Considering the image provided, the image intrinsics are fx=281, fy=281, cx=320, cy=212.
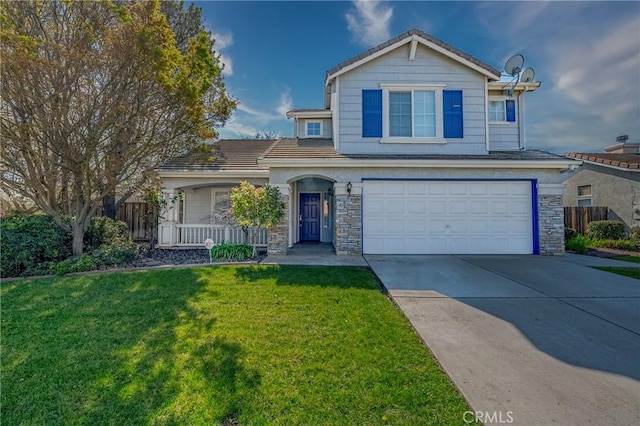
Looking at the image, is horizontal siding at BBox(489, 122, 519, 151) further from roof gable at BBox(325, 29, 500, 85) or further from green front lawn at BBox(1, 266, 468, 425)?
green front lawn at BBox(1, 266, 468, 425)

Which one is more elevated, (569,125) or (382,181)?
(569,125)

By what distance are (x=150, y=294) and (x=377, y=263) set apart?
19.1 feet

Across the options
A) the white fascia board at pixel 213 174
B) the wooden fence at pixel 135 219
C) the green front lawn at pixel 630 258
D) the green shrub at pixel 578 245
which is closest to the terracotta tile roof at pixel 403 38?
the white fascia board at pixel 213 174

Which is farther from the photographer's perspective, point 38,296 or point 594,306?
point 38,296

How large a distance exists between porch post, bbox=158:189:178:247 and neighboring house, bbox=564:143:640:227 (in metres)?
20.5

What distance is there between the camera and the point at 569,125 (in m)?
17.2

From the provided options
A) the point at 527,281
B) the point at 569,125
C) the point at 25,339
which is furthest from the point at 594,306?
the point at 569,125

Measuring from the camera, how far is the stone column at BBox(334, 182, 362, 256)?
9.89m

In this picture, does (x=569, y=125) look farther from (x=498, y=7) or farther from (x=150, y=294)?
(x=150, y=294)

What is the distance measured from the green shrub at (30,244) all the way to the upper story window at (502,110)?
16.1 meters

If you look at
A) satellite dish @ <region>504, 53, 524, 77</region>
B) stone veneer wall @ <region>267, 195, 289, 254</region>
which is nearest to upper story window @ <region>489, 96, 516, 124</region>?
satellite dish @ <region>504, 53, 524, 77</region>

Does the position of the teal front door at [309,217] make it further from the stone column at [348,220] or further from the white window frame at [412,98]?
the white window frame at [412,98]

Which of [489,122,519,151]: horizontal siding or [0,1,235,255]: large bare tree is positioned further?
[489,122,519,151]: horizontal siding

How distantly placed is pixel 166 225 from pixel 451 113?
1194 centimetres
